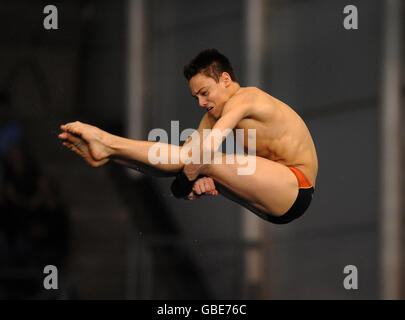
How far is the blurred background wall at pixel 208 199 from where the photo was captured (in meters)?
8.08

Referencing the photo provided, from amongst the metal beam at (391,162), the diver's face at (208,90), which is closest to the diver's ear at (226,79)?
the diver's face at (208,90)

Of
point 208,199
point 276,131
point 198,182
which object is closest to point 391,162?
point 208,199

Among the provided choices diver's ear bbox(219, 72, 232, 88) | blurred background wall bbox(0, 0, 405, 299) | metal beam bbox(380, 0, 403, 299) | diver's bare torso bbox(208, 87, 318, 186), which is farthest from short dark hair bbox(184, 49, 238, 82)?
metal beam bbox(380, 0, 403, 299)

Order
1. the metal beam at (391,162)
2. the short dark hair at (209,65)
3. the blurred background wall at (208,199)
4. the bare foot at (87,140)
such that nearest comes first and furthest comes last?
1. the short dark hair at (209,65)
2. the bare foot at (87,140)
3. the metal beam at (391,162)
4. the blurred background wall at (208,199)

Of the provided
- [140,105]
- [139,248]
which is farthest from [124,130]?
[139,248]

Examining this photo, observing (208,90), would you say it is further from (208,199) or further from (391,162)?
(208,199)

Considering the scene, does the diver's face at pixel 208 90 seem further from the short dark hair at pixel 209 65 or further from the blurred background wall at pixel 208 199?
the blurred background wall at pixel 208 199

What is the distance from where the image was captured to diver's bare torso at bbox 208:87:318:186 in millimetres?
4207

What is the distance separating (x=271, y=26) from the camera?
902 cm

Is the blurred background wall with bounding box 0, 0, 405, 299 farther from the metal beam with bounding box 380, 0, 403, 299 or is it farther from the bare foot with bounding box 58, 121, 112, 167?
the bare foot with bounding box 58, 121, 112, 167

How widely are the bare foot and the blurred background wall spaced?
2367 millimetres

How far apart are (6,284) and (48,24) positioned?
4130 mm

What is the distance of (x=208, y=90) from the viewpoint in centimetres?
415

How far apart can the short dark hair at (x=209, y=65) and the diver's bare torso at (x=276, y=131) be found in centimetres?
17
